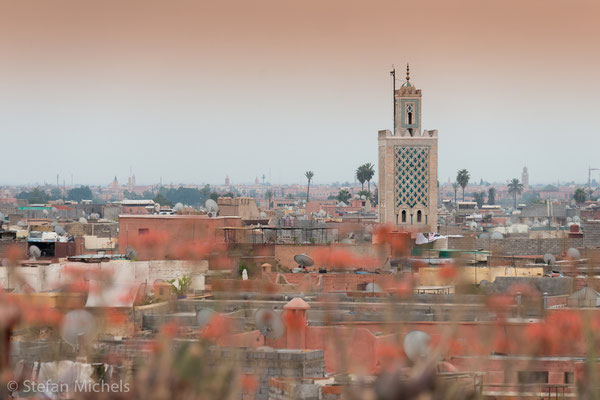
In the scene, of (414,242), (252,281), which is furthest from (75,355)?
(414,242)

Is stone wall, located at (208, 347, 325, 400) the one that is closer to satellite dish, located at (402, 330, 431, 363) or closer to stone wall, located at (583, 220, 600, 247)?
satellite dish, located at (402, 330, 431, 363)

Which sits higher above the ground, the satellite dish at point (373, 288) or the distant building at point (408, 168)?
the distant building at point (408, 168)

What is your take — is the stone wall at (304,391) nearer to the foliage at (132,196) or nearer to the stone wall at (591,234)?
the stone wall at (591,234)

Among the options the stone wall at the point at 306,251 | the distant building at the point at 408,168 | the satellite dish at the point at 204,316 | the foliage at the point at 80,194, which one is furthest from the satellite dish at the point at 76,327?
the foliage at the point at 80,194

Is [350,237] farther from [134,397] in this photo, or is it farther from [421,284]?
[134,397]

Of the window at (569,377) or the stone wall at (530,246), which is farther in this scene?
the stone wall at (530,246)

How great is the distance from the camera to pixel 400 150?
3005cm

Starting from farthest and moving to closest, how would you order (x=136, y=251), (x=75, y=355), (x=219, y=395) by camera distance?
(x=136, y=251)
(x=75, y=355)
(x=219, y=395)

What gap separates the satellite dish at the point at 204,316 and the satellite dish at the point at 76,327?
162 inches

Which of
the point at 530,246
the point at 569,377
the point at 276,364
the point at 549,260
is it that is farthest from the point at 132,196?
the point at 276,364

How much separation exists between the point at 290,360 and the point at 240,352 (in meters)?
0.55

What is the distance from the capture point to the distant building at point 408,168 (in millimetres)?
29859

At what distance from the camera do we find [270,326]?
12.5 m

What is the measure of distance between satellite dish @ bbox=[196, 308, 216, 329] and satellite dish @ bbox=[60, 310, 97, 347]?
4.10m
